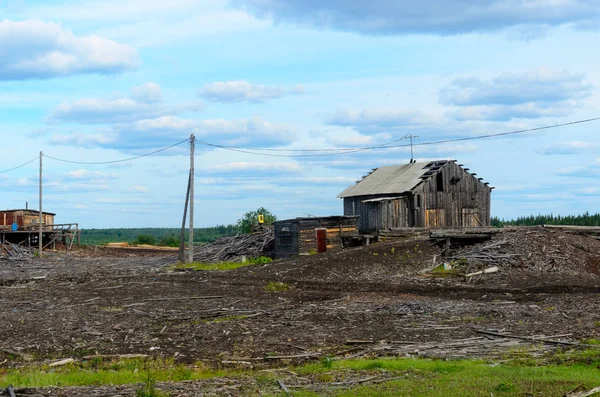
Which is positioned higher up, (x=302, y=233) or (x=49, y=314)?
(x=302, y=233)

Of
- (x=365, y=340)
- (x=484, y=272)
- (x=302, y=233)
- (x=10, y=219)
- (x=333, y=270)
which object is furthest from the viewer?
(x=10, y=219)

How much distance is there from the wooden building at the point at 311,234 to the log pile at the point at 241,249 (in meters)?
2.52

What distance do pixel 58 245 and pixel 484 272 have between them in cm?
5360

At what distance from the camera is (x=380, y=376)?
47.5ft

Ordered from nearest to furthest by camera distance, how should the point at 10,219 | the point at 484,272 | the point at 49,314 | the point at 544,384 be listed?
the point at 544,384 → the point at 49,314 → the point at 484,272 → the point at 10,219

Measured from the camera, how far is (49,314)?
82.7ft

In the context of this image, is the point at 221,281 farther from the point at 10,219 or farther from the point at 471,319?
the point at 10,219

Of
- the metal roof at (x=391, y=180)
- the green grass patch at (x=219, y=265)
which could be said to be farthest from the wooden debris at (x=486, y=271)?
the metal roof at (x=391, y=180)

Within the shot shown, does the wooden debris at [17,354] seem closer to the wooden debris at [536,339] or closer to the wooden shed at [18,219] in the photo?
the wooden debris at [536,339]

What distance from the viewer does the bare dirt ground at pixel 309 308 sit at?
1847 cm

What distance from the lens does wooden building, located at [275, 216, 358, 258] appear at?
47.5m

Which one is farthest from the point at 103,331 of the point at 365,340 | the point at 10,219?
the point at 10,219

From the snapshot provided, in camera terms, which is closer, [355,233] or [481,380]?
[481,380]

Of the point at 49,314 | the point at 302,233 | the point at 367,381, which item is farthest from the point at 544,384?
the point at 302,233
